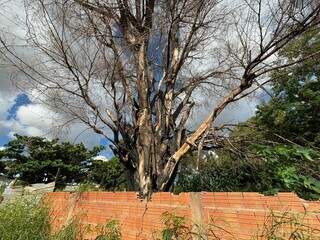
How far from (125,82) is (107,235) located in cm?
486

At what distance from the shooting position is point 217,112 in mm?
8539

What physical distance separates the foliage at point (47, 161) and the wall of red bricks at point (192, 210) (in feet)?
75.1

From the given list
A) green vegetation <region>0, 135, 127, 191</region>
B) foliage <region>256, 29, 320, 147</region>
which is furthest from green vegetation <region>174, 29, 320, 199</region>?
green vegetation <region>0, 135, 127, 191</region>

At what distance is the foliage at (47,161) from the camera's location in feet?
100

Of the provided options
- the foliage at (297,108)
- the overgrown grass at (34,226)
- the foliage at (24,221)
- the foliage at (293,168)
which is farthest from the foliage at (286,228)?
the foliage at (297,108)

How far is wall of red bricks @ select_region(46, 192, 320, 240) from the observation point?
11.5ft

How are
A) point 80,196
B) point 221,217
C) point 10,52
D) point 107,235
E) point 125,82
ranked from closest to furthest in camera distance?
point 221,217, point 107,235, point 80,196, point 10,52, point 125,82

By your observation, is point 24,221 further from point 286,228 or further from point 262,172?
point 286,228

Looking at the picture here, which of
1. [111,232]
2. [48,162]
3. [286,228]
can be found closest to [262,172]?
[111,232]

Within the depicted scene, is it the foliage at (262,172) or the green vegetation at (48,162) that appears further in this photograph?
the green vegetation at (48,162)

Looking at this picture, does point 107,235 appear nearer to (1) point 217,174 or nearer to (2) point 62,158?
(1) point 217,174

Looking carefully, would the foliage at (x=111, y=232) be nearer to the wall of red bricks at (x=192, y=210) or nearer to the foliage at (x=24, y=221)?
the wall of red bricks at (x=192, y=210)

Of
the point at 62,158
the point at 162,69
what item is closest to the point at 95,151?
the point at 62,158

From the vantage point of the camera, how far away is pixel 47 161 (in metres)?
31.0
